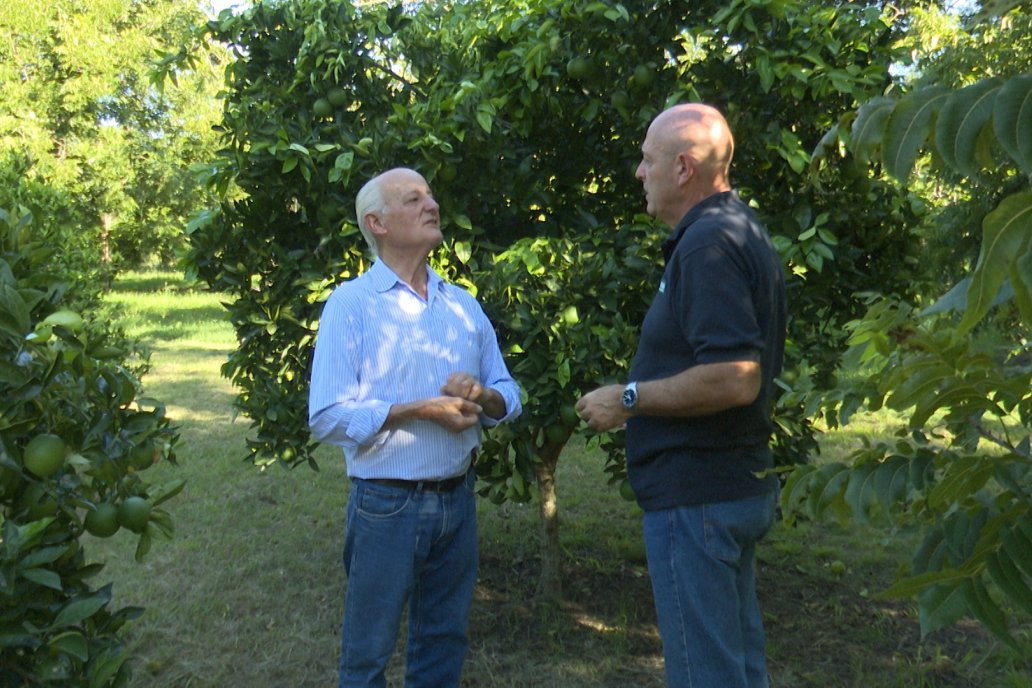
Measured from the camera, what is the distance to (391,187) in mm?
3355

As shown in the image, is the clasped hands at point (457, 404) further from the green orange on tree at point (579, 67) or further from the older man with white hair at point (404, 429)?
the green orange on tree at point (579, 67)

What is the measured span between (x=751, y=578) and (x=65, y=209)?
6.86 m

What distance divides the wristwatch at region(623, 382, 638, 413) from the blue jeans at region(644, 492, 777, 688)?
286 mm

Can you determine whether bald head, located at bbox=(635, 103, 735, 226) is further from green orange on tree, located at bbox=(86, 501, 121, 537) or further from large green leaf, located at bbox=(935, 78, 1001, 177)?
green orange on tree, located at bbox=(86, 501, 121, 537)

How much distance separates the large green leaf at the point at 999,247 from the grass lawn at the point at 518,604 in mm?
1987

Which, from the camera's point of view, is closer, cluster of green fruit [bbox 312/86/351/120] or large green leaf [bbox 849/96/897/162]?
large green leaf [bbox 849/96/897/162]

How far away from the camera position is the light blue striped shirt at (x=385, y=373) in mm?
3115

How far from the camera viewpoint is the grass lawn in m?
4.52

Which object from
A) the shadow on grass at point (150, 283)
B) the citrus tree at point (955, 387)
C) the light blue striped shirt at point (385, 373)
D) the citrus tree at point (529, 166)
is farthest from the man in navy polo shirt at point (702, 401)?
the shadow on grass at point (150, 283)

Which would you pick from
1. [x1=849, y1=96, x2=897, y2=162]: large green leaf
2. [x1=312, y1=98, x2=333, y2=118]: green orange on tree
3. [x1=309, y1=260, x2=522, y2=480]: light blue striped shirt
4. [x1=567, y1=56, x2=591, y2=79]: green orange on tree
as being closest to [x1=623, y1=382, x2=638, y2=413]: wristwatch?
[x1=309, y1=260, x2=522, y2=480]: light blue striped shirt

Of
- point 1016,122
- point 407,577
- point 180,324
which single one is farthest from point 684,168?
point 180,324

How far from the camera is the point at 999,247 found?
1.22m

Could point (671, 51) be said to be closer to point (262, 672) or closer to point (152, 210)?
point (262, 672)

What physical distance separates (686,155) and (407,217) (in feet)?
3.35
